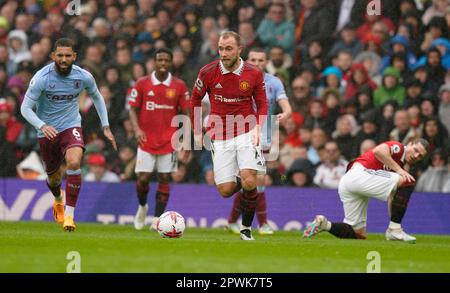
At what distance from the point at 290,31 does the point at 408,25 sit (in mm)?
2305

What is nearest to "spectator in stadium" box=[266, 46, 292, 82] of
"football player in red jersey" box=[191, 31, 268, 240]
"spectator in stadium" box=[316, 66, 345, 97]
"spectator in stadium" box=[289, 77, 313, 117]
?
"spectator in stadium" box=[289, 77, 313, 117]

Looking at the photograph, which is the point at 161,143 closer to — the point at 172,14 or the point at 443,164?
the point at 443,164

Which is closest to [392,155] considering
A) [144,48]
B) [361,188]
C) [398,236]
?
[361,188]

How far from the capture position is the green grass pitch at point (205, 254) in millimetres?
9883

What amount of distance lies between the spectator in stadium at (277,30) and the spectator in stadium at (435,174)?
4019 millimetres

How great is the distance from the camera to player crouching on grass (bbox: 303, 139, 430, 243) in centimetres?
1373

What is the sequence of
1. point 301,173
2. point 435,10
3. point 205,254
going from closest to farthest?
point 205,254 < point 301,173 < point 435,10

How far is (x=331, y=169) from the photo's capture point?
18.1m

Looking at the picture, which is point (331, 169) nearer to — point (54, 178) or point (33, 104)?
point (54, 178)

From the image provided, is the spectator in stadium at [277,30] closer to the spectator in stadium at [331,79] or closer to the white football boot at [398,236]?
the spectator in stadium at [331,79]

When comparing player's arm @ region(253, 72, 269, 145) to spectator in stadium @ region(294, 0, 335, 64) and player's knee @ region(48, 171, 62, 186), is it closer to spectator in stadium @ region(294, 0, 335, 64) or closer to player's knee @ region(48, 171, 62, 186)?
player's knee @ region(48, 171, 62, 186)

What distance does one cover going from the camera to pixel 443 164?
17406 millimetres

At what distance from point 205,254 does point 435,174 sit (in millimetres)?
7448
